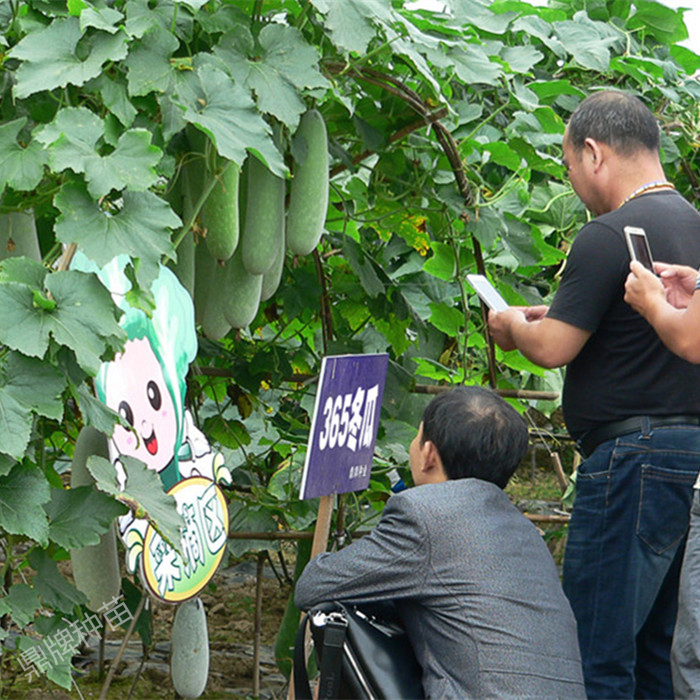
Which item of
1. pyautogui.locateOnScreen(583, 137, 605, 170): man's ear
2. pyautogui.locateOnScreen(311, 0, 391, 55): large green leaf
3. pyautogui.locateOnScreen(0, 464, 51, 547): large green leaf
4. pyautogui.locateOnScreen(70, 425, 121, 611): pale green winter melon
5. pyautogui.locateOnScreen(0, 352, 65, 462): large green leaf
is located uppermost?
pyautogui.locateOnScreen(311, 0, 391, 55): large green leaf

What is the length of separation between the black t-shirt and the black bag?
588 millimetres

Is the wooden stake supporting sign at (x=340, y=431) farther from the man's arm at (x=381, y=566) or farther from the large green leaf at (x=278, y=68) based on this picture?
the large green leaf at (x=278, y=68)

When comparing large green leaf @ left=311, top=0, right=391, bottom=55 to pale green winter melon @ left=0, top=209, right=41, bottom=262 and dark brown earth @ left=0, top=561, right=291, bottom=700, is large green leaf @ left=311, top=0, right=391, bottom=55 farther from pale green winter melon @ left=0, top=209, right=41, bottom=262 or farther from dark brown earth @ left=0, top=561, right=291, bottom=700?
dark brown earth @ left=0, top=561, right=291, bottom=700

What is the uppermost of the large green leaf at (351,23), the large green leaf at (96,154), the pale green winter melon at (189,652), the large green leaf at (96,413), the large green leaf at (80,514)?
the large green leaf at (351,23)

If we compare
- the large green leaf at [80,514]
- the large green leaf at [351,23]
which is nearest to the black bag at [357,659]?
the large green leaf at [80,514]

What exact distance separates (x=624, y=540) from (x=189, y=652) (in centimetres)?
84

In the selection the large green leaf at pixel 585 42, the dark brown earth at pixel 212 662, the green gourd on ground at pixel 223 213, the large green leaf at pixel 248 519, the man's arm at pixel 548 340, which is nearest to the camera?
the green gourd on ground at pixel 223 213

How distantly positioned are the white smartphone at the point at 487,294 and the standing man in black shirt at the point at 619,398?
0.36ft

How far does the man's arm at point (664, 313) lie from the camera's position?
1.73 metres

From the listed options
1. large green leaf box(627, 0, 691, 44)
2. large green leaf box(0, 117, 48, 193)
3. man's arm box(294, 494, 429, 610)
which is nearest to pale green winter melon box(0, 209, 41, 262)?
large green leaf box(0, 117, 48, 193)

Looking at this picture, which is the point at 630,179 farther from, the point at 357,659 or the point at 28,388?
the point at 28,388

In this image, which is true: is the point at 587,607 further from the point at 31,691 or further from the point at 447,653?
the point at 31,691

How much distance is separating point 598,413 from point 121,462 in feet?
3.03

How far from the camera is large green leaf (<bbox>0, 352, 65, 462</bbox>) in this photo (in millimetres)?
1294
